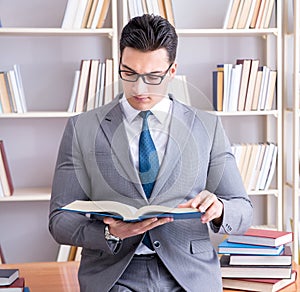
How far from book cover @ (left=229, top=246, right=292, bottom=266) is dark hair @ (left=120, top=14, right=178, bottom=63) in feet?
2.40

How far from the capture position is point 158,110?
170 cm

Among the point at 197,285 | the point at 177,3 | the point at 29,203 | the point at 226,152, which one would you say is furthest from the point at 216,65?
the point at 197,285

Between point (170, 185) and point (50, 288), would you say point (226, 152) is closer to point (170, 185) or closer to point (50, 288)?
point (170, 185)

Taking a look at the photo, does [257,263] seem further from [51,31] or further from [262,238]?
[51,31]

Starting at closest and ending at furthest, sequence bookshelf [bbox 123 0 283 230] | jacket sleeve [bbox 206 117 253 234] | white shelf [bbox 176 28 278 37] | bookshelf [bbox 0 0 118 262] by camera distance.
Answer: jacket sleeve [bbox 206 117 253 234] → white shelf [bbox 176 28 278 37] → bookshelf [bbox 0 0 118 262] → bookshelf [bbox 123 0 283 230]

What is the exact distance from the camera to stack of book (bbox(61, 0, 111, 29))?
9.91 ft

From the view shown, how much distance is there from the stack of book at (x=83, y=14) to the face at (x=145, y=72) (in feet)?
4.39

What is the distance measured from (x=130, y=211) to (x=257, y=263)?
703mm

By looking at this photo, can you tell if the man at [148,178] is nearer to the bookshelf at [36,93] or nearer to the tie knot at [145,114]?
the tie knot at [145,114]

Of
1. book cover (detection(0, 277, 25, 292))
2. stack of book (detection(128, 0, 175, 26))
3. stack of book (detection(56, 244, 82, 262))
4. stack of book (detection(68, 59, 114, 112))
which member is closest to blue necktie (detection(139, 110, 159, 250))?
book cover (detection(0, 277, 25, 292))

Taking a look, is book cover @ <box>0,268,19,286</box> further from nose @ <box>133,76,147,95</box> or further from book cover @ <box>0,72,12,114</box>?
book cover @ <box>0,72,12,114</box>

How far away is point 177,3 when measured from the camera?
3371 mm

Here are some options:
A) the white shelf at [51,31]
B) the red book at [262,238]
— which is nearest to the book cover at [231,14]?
the white shelf at [51,31]

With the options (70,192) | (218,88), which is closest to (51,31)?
(218,88)
